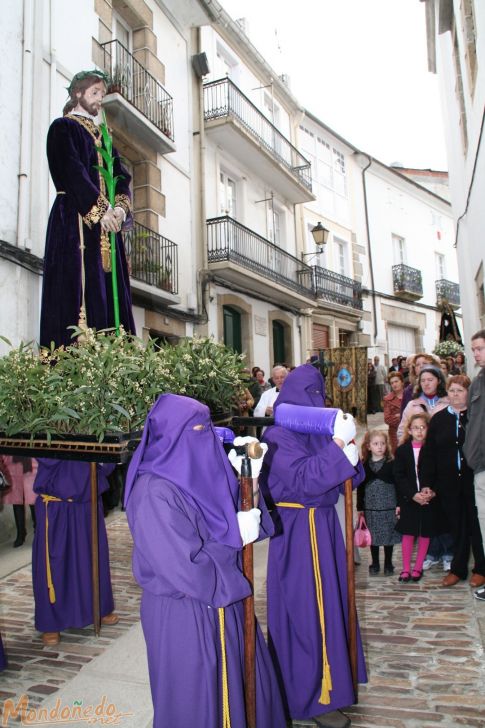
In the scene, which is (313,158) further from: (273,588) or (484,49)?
(273,588)

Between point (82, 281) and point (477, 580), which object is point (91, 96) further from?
point (477, 580)

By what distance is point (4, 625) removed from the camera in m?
4.29

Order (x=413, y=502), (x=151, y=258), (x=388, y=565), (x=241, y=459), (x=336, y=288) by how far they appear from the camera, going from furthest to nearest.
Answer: (x=336, y=288) < (x=151, y=258) < (x=388, y=565) < (x=413, y=502) < (x=241, y=459)

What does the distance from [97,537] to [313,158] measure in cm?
1686

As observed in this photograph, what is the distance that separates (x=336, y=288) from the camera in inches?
730

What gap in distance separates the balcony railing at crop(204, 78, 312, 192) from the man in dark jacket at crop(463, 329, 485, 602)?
10.2 meters

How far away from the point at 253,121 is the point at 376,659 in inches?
538

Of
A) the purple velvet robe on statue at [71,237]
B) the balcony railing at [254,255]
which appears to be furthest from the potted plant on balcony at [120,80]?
the purple velvet robe on statue at [71,237]

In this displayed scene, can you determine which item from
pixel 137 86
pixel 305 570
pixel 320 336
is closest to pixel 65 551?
pixel 305 570

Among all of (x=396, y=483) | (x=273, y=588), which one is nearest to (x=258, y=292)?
(x=396, y=483)

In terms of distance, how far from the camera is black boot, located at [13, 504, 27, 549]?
251 inches

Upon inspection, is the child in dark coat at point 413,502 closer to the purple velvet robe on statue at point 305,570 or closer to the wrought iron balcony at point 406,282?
the purple velvet robe on statue at point 305,570

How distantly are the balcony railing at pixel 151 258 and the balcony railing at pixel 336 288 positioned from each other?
22.8 ft

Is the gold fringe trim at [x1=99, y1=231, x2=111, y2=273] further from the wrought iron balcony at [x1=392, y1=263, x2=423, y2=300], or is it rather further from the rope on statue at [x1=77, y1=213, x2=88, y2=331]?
the wrought iron balcony at [x1=392, y1=263, x2=423, y2=300]
